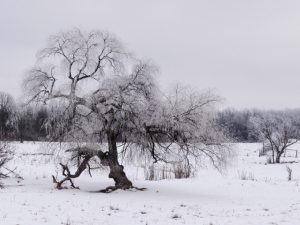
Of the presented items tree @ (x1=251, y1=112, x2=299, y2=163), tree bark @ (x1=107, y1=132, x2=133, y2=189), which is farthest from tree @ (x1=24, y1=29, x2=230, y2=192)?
tree @ (x1=251, y1=112, x2=299, y2=163)

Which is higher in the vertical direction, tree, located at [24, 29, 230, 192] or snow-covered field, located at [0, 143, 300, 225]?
tree, located at [24, 29, 230, 192]

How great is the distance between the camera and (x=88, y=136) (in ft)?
70.6

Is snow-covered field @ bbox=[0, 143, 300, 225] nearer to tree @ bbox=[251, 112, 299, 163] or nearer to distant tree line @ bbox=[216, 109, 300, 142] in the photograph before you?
distant tree line @ bbox=[216, 109, 300, 142]

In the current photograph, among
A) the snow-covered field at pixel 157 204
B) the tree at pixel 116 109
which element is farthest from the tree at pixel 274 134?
the tree at pixel 116 109

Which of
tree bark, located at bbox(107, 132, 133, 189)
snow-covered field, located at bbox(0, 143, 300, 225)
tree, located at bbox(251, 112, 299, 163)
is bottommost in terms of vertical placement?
snow-covered field, located at bbox(0, 143, 300, 225)

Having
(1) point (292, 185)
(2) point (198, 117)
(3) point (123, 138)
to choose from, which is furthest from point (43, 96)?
(1) point (292, 185)

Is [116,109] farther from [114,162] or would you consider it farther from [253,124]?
[253,124]

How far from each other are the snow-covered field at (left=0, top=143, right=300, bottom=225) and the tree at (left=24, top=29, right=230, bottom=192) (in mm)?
2075

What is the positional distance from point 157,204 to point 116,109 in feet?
16.7

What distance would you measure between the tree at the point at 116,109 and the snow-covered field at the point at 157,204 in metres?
2.08

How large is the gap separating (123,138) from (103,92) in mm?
2590

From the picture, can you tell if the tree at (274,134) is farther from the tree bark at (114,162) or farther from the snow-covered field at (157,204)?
the tree bark at (114,162)

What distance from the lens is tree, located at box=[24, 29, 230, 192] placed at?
21.0 meters

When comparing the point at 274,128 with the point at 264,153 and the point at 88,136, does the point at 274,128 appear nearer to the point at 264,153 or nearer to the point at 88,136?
the point at 264,153
